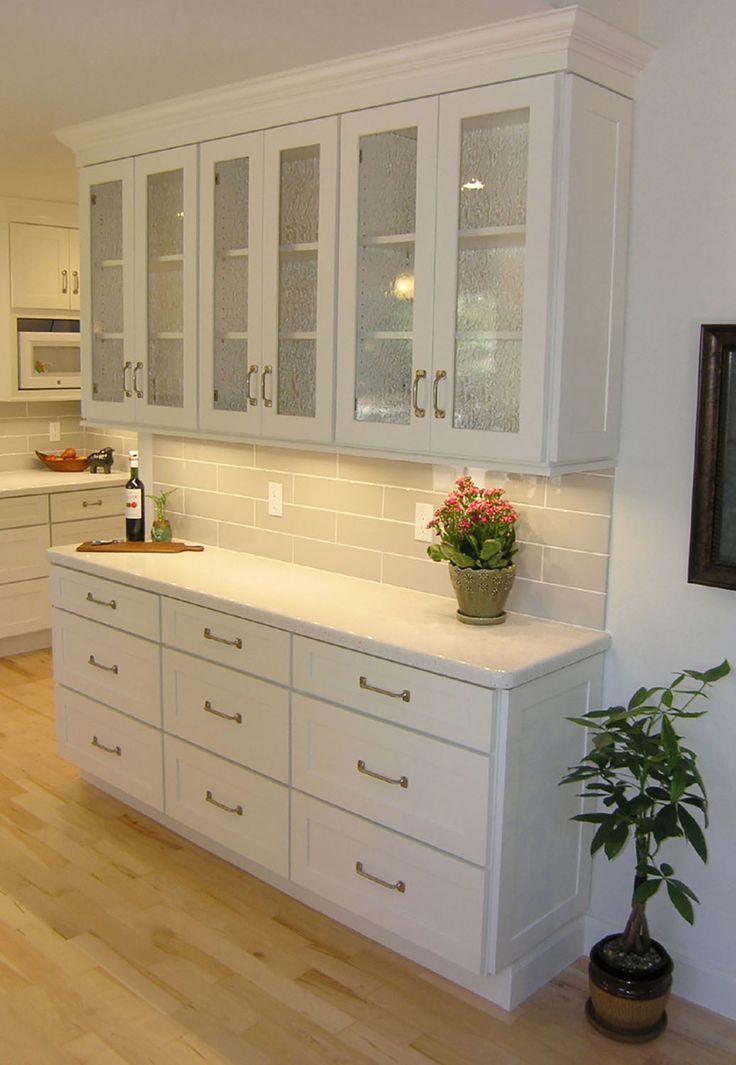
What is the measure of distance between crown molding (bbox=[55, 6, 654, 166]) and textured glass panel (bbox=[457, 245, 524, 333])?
416mm

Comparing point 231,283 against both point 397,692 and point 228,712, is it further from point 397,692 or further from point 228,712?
point 397,692

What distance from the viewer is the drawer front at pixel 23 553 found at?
5.50 meters

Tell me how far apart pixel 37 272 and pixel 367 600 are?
3.47 m

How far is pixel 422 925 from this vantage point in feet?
9.27

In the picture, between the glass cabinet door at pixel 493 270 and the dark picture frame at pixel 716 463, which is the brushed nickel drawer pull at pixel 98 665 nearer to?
the glass cabinet door at pixel 493 270

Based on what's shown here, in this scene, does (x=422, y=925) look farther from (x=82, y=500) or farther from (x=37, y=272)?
(x=37, y=272)

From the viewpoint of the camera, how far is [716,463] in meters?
2.63

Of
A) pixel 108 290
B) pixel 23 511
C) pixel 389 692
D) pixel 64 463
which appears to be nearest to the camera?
pixel 389 692

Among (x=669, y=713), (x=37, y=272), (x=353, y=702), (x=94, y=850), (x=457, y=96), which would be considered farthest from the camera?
(x=37, y=272)

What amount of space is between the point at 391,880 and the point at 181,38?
89.1 inches

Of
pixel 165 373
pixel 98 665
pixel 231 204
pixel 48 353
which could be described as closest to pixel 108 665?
pixel 98 665

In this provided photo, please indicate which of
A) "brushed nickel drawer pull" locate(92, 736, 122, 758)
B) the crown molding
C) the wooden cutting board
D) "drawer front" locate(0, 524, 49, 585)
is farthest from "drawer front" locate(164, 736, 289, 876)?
"drawer front" locate(0, 524, 49, 585)

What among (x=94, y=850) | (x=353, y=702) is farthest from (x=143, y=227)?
(x=94, y=850)

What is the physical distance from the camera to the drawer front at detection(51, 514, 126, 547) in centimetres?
574
